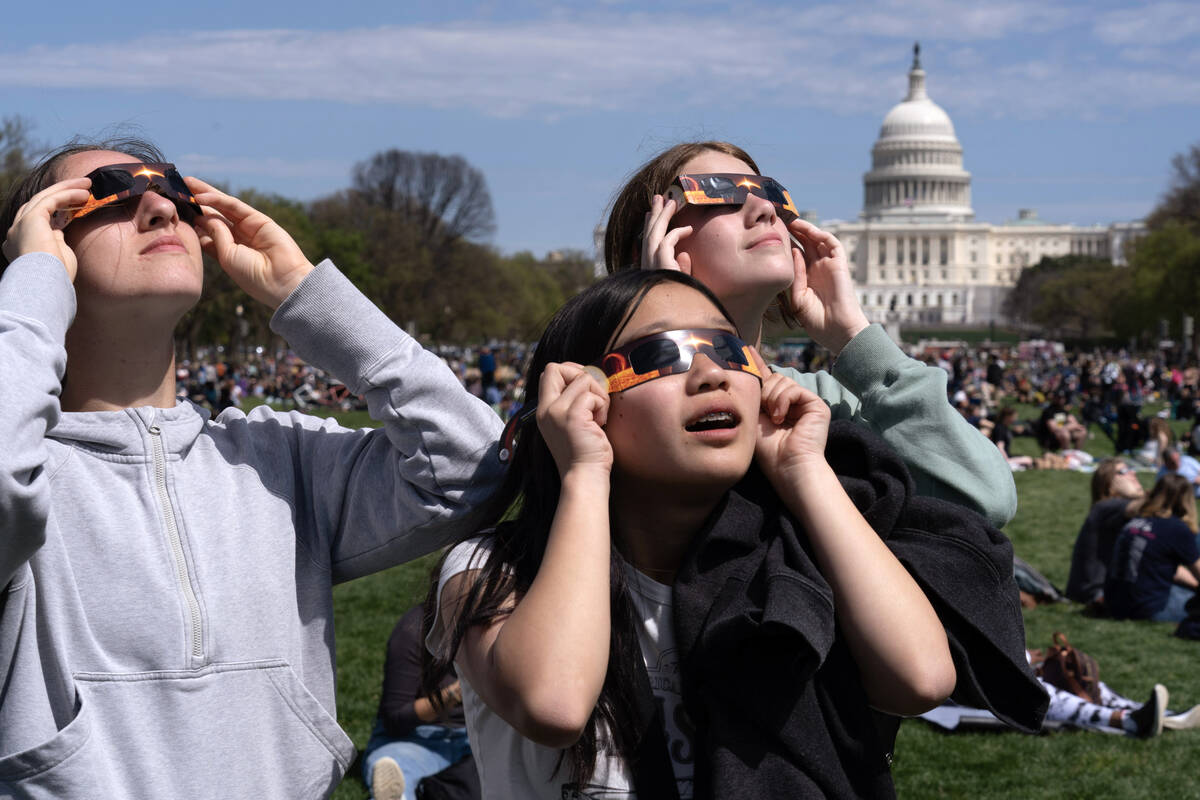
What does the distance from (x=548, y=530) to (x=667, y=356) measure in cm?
32

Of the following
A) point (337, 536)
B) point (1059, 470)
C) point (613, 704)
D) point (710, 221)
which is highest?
point (710, 221)

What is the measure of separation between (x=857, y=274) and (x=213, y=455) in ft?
459

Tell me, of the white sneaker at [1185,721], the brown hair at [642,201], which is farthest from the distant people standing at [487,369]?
the brown hair at [642,201]

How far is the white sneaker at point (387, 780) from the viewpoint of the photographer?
4.88 m

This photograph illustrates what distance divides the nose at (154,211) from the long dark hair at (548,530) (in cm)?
63

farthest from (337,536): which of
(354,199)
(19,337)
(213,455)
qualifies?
(354,199)

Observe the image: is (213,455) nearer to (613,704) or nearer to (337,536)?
(337,536)

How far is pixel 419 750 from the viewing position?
5.37 m

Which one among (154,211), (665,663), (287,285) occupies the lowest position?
(665,663)

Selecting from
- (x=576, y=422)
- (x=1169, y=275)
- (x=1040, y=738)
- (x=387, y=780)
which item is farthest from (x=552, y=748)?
(x=1169, y=275)

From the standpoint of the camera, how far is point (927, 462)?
7.56ft

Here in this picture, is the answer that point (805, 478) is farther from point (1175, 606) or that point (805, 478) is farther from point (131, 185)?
point (1175, 606)

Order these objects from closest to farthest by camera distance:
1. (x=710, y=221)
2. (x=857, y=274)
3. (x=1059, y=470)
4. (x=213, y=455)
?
1. (x=213, y=455)
2. (x=710, y=221)
3. (x=1059, y=470)
4. (x=857, y=274)

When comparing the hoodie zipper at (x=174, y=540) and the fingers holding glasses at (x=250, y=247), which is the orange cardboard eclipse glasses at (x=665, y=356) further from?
the hoodie zipper at (x=174, y=540)
